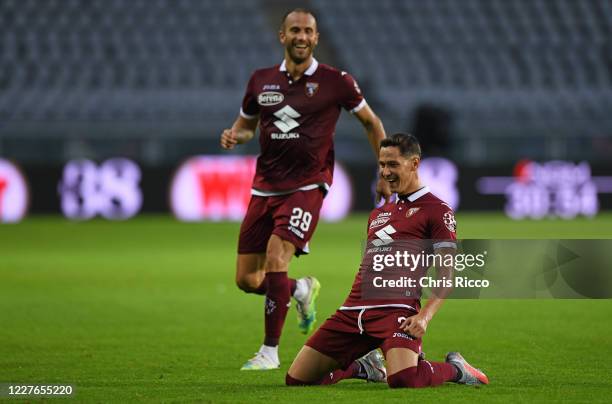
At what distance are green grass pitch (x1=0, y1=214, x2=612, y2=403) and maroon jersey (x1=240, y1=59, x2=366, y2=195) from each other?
3.76 feet

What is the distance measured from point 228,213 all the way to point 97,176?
263 centimetres

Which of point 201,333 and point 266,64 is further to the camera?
point 266,64

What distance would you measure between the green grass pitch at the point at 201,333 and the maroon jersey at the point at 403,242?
46cm

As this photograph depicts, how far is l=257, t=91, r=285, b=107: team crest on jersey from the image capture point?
7.38 meters

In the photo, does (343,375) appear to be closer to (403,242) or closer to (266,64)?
(403,242)

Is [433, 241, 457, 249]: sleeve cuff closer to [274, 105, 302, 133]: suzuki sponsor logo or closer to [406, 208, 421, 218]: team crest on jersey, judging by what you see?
[406, 208, 421, 218]: team crest on jersey

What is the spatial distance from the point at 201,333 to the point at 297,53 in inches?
92.3

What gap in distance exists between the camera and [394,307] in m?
5.87

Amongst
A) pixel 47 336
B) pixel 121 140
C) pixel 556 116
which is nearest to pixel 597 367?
pixel 47 336

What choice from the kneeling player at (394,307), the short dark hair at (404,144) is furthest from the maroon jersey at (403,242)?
the short dark hair at (404,144)

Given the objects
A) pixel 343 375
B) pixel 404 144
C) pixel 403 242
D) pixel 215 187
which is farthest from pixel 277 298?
pixel 215 187

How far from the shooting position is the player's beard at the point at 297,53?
23.7 feet

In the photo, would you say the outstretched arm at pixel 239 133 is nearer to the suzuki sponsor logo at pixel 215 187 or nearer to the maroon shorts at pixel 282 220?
the maroon shorts at pixel 282 220

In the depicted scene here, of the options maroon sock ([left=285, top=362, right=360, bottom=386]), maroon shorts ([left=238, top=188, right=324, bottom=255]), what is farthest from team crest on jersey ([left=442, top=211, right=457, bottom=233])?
maroon shorts ([left=238, top=188, right=324, bottom=255])
